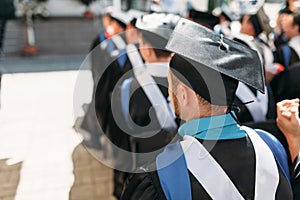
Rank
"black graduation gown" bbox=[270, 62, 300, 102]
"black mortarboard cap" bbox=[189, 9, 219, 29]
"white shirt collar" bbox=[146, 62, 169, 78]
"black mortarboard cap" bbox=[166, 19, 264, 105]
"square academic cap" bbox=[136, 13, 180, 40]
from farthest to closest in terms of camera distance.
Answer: "black mortarboard cap" bbox=[189, 9, 219, 29] < "black graduation gown" bbox=[270, 62, 300, 102] < "square academic cap" bbox=[136, 13, 180, 40] < "white shirt collar" bbox=[146, 62, 169, 78] < "black mortarboard cap" bbox=[166, 19, 264, 105]

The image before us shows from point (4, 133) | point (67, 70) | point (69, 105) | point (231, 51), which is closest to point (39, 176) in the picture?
point (4, 133)

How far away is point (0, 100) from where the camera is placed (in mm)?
4578

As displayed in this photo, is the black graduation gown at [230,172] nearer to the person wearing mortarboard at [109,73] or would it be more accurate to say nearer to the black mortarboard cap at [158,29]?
the black mortarboard cap at [158,29]

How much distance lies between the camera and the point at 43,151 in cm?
321

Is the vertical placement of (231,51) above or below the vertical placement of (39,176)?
above

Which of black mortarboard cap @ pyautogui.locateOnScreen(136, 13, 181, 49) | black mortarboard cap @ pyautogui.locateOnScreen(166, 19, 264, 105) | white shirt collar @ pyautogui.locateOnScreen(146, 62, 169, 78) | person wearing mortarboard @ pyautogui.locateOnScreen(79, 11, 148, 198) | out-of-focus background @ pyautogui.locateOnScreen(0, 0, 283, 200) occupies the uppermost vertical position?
black mortarboard cap @ pyautogui.locateOnScreen(166, 19, 264, 105)

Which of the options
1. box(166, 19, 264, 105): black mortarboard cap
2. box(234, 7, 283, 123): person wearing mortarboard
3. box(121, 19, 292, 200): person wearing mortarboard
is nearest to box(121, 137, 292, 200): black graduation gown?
box(121, 19, 292, 200): person wearing mortarboard

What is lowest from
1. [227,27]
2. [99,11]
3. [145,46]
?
[99,11]

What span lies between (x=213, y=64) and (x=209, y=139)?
224mm

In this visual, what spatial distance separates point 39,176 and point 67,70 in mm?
3674

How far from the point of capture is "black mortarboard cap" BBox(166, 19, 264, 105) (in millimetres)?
937

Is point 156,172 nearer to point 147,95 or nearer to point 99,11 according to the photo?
point 147,95

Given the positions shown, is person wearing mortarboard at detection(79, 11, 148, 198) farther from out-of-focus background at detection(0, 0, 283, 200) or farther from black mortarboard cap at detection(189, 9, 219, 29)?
black mortarboard cap at detection(189, 9, 219, 29)

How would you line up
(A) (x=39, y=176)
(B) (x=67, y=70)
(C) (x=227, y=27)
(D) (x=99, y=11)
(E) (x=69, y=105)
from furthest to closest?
(D) (x=99, y=11) < (B) (x=67, y=70) < (E) (x=69, y=105) < (C) (x=227, y=27) < (A) (x=39, y=176)
